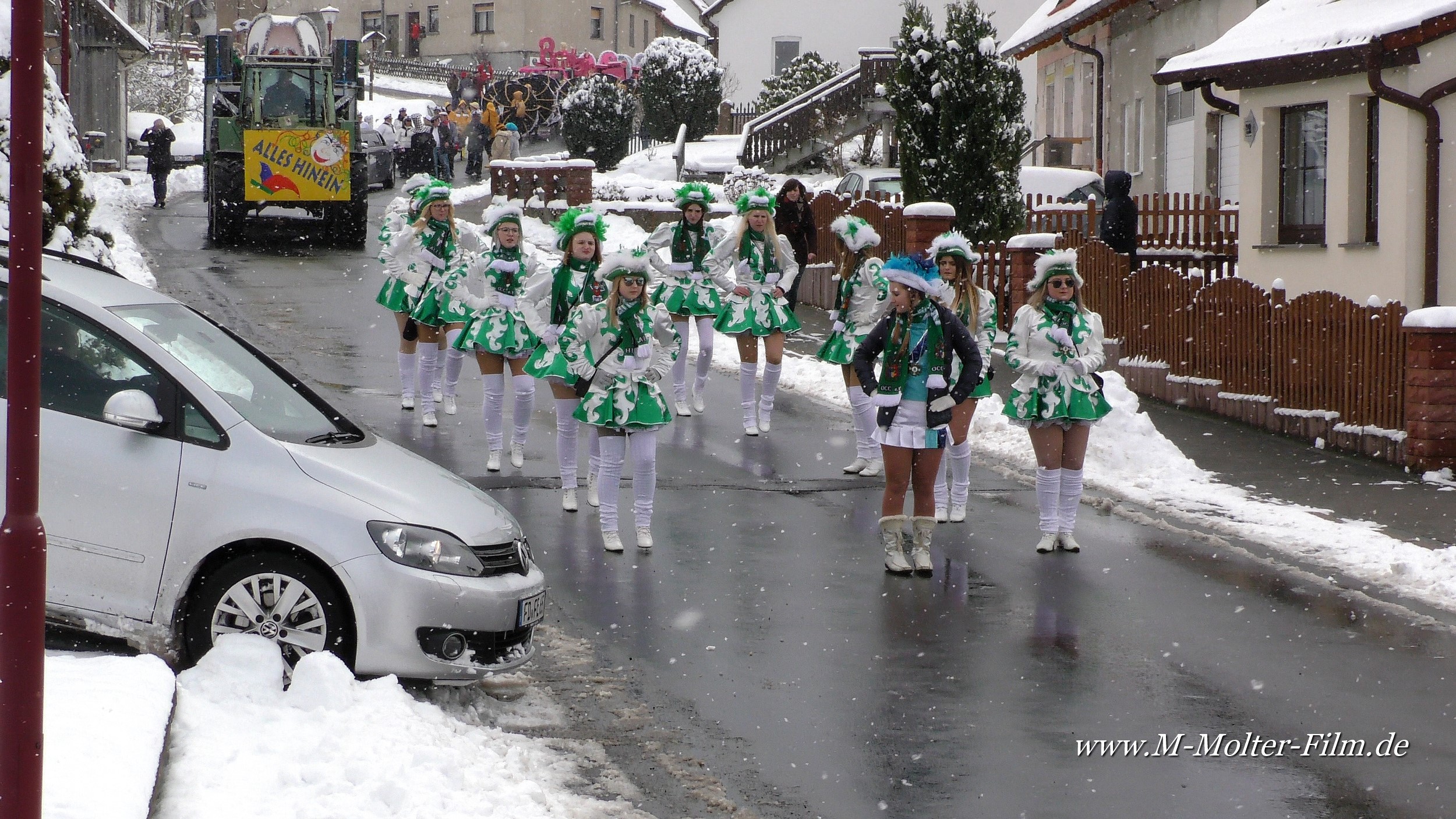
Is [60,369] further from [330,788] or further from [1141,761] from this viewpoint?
[1141,761]

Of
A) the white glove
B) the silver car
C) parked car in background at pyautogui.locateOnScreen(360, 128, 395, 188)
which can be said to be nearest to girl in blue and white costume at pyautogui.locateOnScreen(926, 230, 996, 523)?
the white glove

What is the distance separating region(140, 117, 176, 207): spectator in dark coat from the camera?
31.2 meters

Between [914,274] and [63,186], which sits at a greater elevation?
[63,186]

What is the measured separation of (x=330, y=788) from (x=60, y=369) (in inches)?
90.6

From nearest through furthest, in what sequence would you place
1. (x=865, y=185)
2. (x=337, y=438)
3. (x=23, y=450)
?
(x=23, y=450), (x=337, y=438), (x=865, y=185)

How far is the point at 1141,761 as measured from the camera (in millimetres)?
6000

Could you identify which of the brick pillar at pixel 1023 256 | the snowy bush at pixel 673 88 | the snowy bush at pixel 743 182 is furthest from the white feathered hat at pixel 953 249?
the snowy bush at pixel 673 88

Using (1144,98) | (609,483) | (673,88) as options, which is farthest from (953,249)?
(673,88)

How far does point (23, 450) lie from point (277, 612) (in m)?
2.48

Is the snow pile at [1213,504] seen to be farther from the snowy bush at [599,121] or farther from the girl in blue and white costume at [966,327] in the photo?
the snowy bush at [599,121]

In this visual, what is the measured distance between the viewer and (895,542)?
355 inches

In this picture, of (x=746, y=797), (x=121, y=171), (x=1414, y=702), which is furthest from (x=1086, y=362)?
(x=121, y=171)

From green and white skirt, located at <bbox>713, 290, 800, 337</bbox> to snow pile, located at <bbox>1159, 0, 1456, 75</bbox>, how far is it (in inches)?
268

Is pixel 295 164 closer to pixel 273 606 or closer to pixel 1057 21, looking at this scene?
pixel 1057 21
